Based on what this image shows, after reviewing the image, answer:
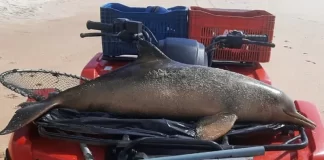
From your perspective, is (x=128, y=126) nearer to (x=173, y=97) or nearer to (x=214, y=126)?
(x=173, y=97)

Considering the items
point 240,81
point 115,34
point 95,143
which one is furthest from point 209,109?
point 115,34

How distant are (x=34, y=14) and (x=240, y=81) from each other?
10.4 meters

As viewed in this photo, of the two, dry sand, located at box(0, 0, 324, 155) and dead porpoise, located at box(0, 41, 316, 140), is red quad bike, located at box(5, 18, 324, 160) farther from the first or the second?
dry sand, located at box(0, 0, 324, 155)

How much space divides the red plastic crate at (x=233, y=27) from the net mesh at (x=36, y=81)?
4.35ft

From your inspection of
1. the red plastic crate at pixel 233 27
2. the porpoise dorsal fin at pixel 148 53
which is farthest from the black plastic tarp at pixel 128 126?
the red plastic crate at pixel 233 27

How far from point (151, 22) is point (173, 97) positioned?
5.34 feet

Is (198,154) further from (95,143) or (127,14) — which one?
(127,14)

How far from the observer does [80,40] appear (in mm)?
10141

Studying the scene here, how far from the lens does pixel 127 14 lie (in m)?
4.35

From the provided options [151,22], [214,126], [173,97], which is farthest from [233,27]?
[214,126]

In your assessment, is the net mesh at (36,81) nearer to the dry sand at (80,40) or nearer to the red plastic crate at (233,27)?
the red plastic crate at (233,27)

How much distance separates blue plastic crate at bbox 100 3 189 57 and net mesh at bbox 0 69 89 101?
2.66ft

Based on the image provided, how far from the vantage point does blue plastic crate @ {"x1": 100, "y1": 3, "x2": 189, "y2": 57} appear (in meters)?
4.35

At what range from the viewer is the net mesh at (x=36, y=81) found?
3338 millimetres
